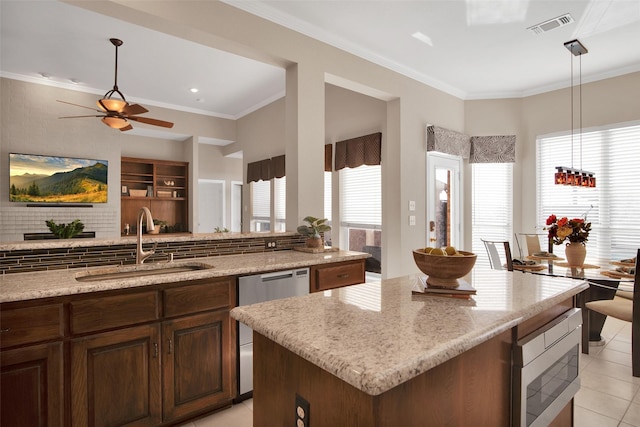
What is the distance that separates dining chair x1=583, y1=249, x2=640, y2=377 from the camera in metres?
2.66

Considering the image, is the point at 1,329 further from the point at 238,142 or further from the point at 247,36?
the point at 238,142

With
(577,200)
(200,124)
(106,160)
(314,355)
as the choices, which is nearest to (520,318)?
(314,355)

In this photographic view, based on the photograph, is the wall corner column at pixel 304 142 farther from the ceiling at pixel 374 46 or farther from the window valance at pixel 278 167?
the window valance at pixel 278 167

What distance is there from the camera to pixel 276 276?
2.39 meters

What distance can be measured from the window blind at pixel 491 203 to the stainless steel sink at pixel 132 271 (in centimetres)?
440

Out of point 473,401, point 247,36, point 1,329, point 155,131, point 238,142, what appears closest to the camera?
point 473,401

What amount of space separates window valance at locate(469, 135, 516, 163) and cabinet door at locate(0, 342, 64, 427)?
5332mm

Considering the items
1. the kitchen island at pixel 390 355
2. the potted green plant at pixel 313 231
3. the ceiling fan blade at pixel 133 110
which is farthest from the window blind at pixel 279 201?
the kitchen island at pixel 390 355

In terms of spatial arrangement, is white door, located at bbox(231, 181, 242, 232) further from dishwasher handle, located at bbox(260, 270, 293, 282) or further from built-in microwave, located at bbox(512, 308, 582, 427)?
built-in microwave, located at bbox(512, 308, 582, 427)

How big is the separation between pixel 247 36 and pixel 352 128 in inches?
88.4

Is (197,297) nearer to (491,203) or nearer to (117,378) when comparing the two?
(117,378)

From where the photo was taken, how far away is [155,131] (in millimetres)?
6520

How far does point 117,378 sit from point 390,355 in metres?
1.67

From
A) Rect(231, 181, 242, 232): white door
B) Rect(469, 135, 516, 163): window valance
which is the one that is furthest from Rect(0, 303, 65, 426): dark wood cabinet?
Rect(231, 181, 242, 232): white door
